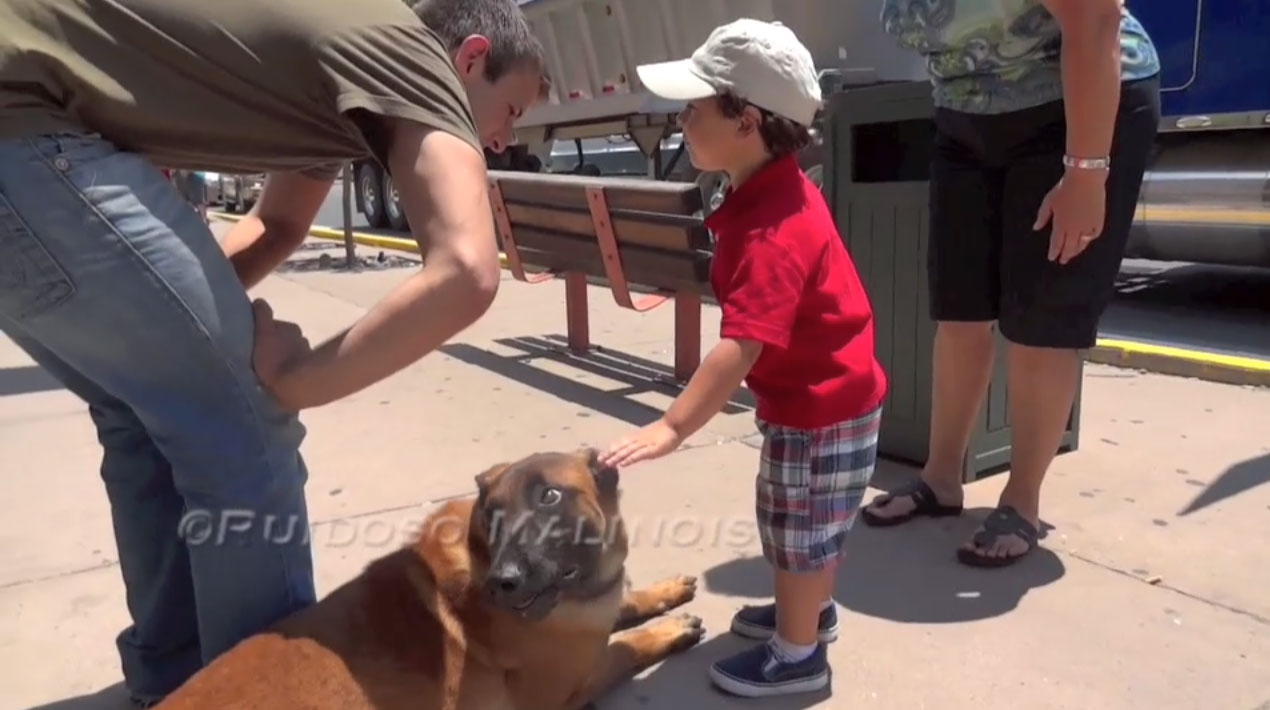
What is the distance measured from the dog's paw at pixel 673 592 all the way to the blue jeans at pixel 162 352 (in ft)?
3.39

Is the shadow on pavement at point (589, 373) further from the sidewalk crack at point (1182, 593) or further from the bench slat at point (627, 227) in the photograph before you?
the sidewalk crack at point (1182, 593)

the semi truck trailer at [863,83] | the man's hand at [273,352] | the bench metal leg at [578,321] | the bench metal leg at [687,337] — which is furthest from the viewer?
the semi truck trailer at [863,83]

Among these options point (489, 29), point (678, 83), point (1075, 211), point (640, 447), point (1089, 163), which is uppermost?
point (489, 29)

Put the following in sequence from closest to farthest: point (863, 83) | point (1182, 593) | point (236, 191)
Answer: point (1182, 593) → point (863, 83) → point (236, 191)

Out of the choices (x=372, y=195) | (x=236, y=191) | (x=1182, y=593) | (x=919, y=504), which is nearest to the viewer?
(x=1182, y=593)

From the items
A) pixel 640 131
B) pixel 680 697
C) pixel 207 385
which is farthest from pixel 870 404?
pixel 640 131

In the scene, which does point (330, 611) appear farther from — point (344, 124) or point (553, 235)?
point (553, 235)

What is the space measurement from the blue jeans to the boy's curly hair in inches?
44.2

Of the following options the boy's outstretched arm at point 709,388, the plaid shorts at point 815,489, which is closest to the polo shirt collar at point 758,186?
the boy's outstretched arm at point 709,388

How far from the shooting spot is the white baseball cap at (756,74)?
2428 millimetres

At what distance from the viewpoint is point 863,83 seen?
9406mm

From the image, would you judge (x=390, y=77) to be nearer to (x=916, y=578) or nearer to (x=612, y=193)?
(x=916, y=578)

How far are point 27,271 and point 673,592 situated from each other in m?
1.84

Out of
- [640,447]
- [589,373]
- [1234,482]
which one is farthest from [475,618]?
[589,373]
